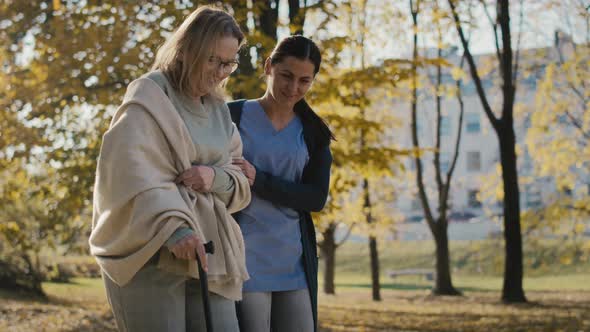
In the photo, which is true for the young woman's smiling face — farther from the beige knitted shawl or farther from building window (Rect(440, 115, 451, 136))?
building window (Rect(440, 115, 451, 136))

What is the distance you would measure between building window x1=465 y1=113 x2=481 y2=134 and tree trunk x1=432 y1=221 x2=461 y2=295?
39.3 m

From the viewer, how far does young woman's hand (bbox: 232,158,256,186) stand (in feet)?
11.8

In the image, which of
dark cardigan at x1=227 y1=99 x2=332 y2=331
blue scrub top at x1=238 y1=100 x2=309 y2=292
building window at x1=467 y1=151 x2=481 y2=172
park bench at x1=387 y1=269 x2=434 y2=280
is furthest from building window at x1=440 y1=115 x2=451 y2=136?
blue scrub top at x1=238 y1=100 x2=309 y2=292

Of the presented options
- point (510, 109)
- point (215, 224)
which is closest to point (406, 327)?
point (510, 109)

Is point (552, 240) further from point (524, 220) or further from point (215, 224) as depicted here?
point (215, 224)

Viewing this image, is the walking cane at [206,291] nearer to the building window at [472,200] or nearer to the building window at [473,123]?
the building window at [473,123]

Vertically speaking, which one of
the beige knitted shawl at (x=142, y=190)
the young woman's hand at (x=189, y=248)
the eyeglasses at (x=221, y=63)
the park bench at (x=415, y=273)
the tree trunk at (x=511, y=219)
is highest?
the eyeglasses at (x=221, y=63)

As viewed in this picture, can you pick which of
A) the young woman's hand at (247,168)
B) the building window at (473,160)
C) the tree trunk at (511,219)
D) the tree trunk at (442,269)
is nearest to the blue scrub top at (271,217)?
the young woman's hand at (247,168)

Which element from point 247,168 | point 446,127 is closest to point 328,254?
point 247,168

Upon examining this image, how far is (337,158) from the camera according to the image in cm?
1016

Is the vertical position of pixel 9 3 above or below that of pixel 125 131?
above

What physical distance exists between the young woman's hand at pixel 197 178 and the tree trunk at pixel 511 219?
49.7ft

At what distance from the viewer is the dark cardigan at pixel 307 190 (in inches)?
154

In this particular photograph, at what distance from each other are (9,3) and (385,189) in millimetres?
17196
